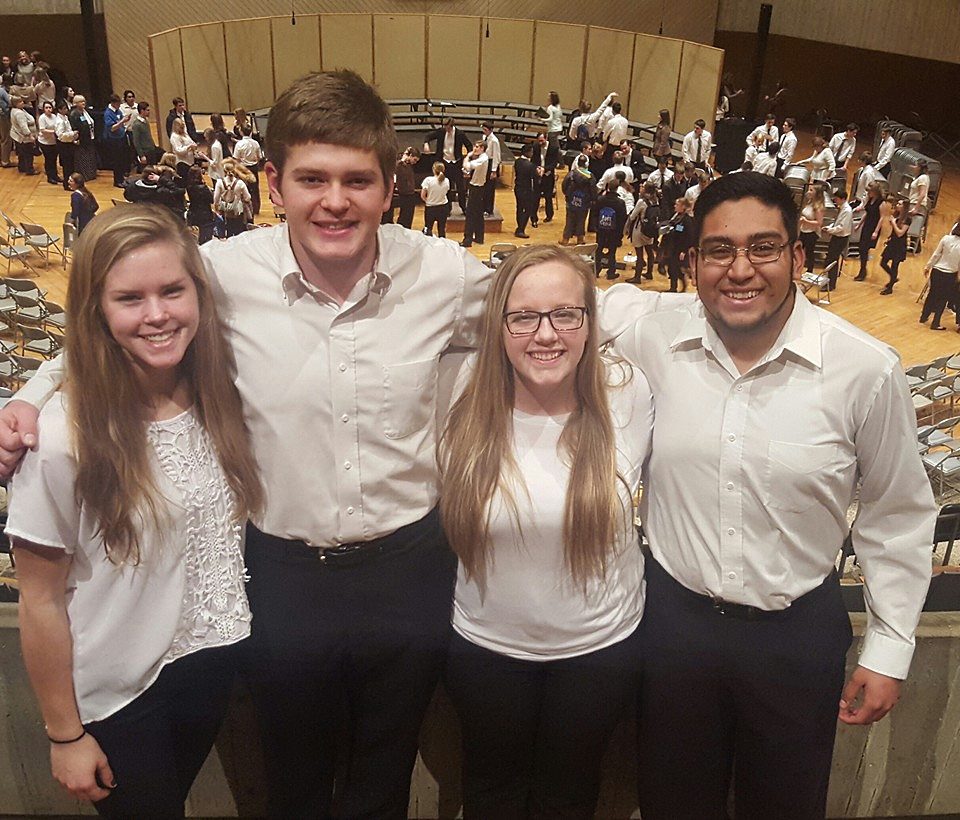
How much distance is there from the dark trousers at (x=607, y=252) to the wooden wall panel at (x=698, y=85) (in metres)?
7.53

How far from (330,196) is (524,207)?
Answer: 13.2 m

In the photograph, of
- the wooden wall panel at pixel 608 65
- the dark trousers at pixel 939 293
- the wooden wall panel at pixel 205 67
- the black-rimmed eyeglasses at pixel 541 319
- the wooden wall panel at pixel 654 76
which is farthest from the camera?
the wooden wall panel at pixel 608 65

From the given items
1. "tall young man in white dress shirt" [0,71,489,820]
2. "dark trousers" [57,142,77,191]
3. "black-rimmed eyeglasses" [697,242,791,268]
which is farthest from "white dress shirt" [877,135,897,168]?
"tall young man in white dress shirt" [0,71,489,820]

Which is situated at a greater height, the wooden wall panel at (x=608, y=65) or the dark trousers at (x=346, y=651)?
the wooden wall panel at (x=608, y=65)

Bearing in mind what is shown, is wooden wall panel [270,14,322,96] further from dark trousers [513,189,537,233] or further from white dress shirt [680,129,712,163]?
white dress shirt [680,129,712,163]

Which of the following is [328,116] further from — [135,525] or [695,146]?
[695,146]

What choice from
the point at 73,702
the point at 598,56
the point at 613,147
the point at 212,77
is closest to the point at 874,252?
the point at 613,147

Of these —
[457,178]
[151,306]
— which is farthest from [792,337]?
[457,178]

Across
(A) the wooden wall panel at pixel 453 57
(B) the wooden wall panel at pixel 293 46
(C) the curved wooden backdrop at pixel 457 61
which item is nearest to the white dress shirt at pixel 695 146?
(C) the curved wooden backdrop at pixel 457 61

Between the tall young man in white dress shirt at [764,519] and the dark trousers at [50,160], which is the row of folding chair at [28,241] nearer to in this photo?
the dark trousers at [50,160]

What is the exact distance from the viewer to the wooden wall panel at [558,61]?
21625 mm

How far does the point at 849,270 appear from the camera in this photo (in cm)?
1486

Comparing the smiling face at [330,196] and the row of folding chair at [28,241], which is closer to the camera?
the smiling face at [330,196]

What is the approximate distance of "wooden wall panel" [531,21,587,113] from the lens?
2162 cm
